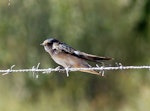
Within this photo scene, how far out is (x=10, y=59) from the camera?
1552 centimetres

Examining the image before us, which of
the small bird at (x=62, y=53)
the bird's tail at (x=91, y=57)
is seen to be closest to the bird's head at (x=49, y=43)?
the small bird at (x=62, y=53)

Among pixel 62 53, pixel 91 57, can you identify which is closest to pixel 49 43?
pixel 62 53

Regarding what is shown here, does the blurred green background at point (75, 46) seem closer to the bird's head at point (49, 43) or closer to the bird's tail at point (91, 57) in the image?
the bird's head at point (49, 43)

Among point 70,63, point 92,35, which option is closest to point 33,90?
point 92,35

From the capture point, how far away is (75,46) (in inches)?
613

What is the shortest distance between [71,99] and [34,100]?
28.1 inches

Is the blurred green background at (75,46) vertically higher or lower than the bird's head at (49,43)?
higher

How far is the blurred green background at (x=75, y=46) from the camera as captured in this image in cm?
1520

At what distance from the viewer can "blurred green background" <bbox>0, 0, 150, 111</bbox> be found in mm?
15203

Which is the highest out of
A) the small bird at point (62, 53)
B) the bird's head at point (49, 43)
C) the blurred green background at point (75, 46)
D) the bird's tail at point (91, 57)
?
the blurred green background at point (75, 46)

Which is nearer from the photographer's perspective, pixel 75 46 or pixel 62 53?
pixel 62 53

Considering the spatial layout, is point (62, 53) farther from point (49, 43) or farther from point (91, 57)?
point (91, 57)

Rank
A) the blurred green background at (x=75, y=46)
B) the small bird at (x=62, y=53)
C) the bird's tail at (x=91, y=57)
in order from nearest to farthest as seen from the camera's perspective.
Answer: the bird's tail at (x=91, y=57) → the small bird at (x=62, y=53) → the blurred green background at (x=75, y=46)

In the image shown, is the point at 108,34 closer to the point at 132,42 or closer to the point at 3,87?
the point at 132,42
